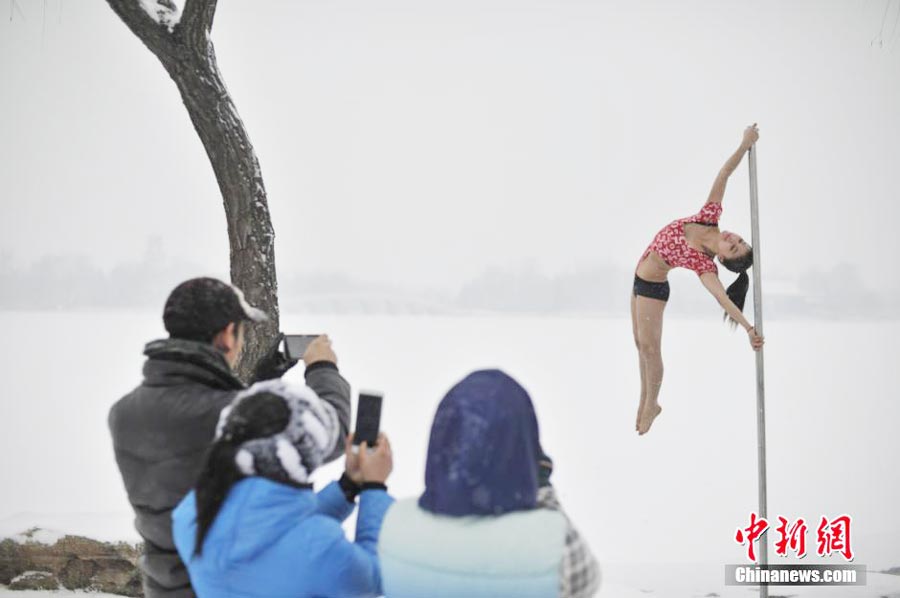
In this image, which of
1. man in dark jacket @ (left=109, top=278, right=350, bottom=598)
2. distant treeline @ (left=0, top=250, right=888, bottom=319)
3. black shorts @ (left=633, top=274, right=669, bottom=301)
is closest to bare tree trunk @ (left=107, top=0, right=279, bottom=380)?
man in dark jacket @ (left=109, top=278, right=350, bottom=598)

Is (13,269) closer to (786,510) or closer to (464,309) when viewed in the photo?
(464,309)

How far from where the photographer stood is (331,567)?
114cm

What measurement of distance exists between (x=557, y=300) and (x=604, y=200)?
1.61 meters

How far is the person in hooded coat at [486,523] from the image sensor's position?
1090 millimetres

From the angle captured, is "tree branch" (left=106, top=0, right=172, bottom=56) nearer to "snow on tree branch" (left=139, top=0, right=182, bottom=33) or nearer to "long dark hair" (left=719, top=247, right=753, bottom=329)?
"snow on tree branch" (left=139, top=0, right=182, bottom=33)

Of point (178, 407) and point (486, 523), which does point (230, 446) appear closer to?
point (178, 407)

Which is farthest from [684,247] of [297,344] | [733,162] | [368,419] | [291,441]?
[291,441]

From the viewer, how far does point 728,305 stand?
8.84 ft

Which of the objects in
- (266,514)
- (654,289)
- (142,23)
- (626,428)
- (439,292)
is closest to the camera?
(266,514)

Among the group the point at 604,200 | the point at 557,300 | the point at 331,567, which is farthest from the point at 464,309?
the point at 331,567

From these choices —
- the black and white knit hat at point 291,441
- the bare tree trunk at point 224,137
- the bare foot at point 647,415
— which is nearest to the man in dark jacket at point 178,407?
the black and white knit hat at point 291,441

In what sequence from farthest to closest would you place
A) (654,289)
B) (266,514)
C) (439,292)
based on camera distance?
1. (439,292)
2. (654,289)
3. (266,514)

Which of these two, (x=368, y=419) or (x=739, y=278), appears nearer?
(x=368, y=419)

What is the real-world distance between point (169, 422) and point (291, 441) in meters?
0.32
